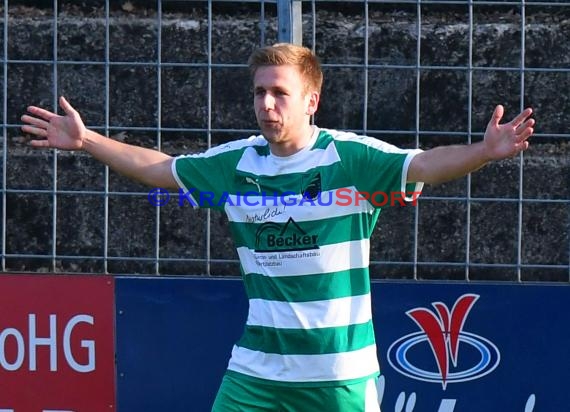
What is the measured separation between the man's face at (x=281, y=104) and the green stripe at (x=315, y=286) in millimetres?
471

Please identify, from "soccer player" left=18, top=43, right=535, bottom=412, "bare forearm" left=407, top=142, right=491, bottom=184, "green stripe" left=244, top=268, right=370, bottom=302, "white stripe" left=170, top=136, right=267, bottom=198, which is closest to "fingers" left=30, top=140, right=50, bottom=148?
"white stripe" left=170, top=136, right=267, bottom=198

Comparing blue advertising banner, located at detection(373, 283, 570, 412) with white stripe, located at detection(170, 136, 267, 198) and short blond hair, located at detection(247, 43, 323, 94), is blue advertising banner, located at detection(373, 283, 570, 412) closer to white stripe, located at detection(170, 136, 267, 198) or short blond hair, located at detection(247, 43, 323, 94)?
white stripe, located at detection(170, 136, 267, 198)

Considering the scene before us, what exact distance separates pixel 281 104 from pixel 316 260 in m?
0.54

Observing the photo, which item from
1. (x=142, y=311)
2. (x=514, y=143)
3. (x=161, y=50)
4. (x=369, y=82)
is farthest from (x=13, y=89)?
(x=514, y=143)

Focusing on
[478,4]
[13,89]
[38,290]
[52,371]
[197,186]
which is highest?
[478,4]

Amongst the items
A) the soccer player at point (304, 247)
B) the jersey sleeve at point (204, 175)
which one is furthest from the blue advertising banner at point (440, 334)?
the soccer player at point (304, 247)

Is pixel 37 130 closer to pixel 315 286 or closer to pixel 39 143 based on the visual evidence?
pixel 39 143

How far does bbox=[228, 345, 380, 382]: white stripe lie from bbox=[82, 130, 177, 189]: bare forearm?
760mm

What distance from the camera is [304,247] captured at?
3.95 m

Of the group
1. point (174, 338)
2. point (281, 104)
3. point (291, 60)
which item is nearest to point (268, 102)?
point (281, 104)

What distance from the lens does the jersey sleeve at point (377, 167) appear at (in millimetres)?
3887

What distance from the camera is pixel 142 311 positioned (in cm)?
502

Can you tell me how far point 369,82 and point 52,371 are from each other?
1853mm

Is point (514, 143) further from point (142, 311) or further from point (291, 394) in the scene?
point (142, 311)
